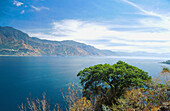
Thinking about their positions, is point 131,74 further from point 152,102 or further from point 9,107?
point 9,107

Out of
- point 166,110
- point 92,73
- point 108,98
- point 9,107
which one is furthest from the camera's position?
point 9,107

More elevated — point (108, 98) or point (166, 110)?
point (166, 110)

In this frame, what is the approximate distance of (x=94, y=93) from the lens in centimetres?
1412

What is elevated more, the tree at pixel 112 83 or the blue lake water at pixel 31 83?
the tree at pixel 112 83

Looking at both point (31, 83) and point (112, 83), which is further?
point (31, 83)

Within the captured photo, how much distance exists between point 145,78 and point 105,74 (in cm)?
543

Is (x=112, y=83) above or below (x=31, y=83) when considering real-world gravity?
above

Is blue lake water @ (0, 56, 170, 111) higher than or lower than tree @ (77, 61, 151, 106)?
lower

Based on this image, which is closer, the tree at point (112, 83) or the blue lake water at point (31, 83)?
the tree at point (112, 83)

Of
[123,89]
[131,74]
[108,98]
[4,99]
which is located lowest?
[4,99]

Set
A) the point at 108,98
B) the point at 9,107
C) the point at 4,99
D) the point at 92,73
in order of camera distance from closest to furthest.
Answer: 1. the point at 108,98
2. the point at 92,73
3. the point at 9,107
4. the point at 4,99

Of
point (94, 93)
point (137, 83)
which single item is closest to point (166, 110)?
point (137, 83)

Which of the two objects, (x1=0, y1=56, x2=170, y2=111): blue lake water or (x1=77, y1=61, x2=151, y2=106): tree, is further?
(x1=0, y1=56, x2=170, y2=111): blue lake water

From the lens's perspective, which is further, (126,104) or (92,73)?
(92,73)
